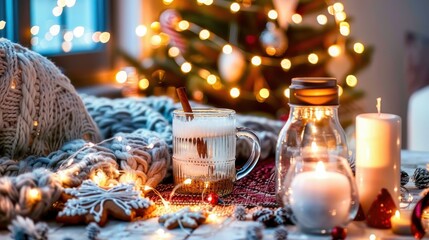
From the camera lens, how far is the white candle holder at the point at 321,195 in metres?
0.88

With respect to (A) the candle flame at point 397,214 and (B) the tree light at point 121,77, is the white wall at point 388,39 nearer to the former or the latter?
(B) the tree light at point 121,77

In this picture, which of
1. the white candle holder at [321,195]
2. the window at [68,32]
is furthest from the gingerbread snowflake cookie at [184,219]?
the window at [68,32]

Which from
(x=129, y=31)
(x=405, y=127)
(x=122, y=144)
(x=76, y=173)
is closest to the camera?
(x=76, y=173)

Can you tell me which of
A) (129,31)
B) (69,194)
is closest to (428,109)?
(129,31)

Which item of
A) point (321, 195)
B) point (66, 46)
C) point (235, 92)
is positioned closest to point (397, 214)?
point (321, 195)

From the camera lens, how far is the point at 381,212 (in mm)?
948

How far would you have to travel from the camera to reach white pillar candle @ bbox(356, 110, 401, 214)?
98cm

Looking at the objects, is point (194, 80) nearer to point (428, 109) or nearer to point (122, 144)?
point (428, 109)

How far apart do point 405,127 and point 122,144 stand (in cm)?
255

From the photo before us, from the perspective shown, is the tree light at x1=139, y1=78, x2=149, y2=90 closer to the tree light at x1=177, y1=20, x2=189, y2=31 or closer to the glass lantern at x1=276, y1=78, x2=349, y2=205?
the tree light at x1=177, y1=20, x2=189, y2=31

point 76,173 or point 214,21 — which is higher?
point 214,21

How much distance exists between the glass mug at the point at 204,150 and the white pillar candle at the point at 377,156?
0.21 metres

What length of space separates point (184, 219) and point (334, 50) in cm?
191

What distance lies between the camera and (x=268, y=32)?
8.82ft
